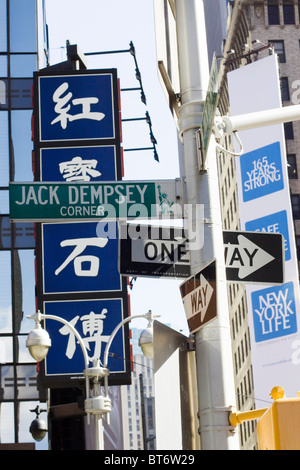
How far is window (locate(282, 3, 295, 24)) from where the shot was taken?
88.7 meters

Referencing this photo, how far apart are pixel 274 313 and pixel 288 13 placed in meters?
44.8

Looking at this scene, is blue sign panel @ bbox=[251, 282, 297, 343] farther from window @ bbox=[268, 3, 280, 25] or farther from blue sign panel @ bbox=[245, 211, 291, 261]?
window @ bbox=[268, 3, 280, 25]

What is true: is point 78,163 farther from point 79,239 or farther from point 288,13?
point 288,13

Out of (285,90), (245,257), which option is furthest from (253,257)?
(285,90)

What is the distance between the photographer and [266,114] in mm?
7527

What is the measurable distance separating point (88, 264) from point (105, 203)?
11.8 metres

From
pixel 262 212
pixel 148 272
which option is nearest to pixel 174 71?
pixel 148 272

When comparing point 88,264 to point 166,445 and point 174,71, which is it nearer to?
point 174,71

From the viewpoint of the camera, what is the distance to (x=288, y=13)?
8931cm

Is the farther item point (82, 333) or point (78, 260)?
point (78, 260)

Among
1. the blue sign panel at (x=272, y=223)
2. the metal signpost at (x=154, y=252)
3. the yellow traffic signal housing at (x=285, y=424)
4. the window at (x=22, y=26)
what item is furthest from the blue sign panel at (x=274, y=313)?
the yellow traffic signal housing at (x=285, y=424)

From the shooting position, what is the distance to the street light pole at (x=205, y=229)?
668cm

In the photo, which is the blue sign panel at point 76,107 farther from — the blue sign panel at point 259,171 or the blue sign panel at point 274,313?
the blue sign panel at point 259,171

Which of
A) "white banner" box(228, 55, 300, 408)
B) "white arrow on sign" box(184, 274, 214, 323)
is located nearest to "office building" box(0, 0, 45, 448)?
"white arrow on sign" box(184, 274, 214, 323)
